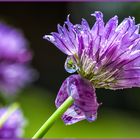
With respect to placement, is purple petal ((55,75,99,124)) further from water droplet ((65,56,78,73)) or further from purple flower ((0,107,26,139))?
purple flower ((0,107,26,139))

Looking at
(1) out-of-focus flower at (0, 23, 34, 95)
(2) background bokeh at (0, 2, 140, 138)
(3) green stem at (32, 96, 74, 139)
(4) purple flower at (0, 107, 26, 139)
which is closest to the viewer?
(3) green stem at (32, 96, 74, 139)

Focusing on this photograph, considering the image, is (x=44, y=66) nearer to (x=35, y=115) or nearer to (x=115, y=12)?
(x=115, y=12)

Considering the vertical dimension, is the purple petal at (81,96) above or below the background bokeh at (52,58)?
above

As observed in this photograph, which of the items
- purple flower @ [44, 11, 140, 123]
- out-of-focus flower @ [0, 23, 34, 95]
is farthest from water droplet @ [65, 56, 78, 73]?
out-of-focus flower @ [0, 23, 34, 95]

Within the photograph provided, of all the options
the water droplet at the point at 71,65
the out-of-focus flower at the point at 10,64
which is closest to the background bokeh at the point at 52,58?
the out-of-focus flower at the point at 10,64

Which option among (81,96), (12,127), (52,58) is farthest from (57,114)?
(52,58)

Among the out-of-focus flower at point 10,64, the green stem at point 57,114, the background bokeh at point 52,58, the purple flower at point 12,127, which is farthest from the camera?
the background bokeh at point 52,58

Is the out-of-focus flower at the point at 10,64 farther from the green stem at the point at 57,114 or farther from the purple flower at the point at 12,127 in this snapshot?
the green stem at the point at 57,114

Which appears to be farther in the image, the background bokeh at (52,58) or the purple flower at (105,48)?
the background bokeh at (52,58)
